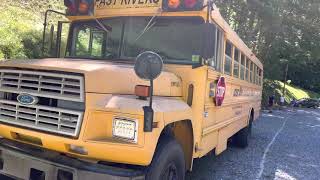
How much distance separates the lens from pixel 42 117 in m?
3.82

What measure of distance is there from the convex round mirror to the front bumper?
33.5 inches

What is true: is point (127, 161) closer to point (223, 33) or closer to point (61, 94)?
point (61, 94)

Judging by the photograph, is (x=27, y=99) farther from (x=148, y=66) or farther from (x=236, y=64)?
(x=236, y=64)

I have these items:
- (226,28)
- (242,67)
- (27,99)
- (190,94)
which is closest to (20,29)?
(242,67)

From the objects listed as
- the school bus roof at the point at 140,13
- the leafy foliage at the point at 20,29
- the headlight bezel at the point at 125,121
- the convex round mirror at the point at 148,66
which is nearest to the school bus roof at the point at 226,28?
the school bus roof at the point at 140,13

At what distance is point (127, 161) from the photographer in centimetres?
367

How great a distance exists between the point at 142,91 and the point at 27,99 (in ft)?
3.44

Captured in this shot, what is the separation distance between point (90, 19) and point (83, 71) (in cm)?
200

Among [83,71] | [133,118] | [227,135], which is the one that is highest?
[83,71]

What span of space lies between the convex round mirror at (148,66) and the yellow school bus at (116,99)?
139 millimetres

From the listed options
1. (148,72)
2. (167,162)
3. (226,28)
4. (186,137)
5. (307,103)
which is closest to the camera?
(148,72)

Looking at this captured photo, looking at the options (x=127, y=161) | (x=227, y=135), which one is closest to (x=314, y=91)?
(x=227, y=135)

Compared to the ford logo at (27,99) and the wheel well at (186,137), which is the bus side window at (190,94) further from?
the ford logo at (27,99)

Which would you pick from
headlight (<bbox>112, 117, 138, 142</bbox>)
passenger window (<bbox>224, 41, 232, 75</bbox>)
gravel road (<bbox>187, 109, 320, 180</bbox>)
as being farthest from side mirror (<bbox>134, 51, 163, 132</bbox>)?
gravel road (<bbox>187, 109, 320, 180</bbox>)
